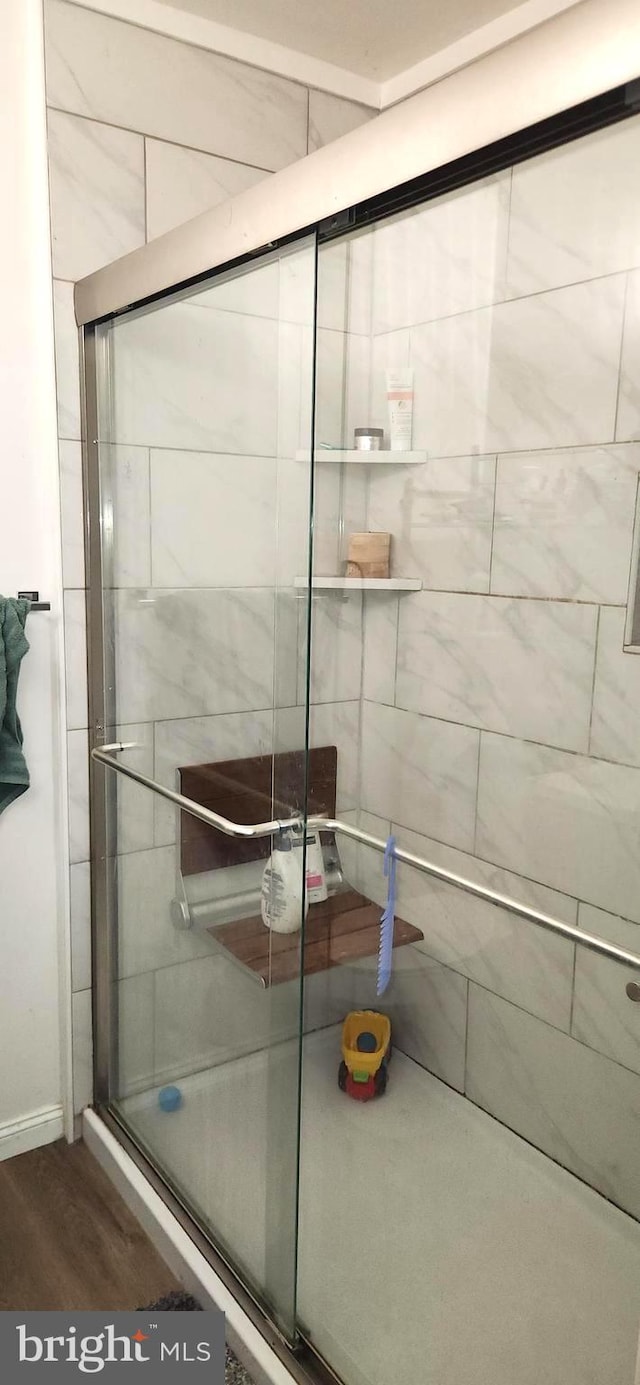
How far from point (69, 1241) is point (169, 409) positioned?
145cm

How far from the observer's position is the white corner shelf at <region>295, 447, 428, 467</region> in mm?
1145

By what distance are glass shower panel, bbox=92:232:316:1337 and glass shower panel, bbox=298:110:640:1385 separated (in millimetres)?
60

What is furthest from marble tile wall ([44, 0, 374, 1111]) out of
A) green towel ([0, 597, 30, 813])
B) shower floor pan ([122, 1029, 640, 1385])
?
shower floor pan ([122, 1029, 640, 1385])

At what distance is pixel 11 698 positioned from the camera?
1599 mm

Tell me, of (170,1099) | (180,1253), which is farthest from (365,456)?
(180,1253)

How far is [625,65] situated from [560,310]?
0.36m

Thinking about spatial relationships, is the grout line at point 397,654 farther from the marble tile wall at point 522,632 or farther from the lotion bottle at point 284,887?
the lotion bottle at point 284,887

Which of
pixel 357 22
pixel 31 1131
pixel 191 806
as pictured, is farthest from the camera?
pixel 31 1131

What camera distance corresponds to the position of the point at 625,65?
0.73 metres

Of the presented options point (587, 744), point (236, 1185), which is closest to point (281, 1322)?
point (236, 1185)

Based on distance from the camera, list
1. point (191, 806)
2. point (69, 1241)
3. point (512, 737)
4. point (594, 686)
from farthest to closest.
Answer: point (69, 1241) → point (191, 806) → point (512, 737) → point (594, 686)

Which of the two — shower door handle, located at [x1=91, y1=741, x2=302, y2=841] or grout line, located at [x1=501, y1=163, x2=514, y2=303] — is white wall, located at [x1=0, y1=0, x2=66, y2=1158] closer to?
shower door handle, located at [x1=91, y1=741, x2=302, y2=841]

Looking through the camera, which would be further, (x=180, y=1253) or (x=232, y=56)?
(x=232, y=56)

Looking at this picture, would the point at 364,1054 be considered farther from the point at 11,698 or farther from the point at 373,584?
the point at 11,698
